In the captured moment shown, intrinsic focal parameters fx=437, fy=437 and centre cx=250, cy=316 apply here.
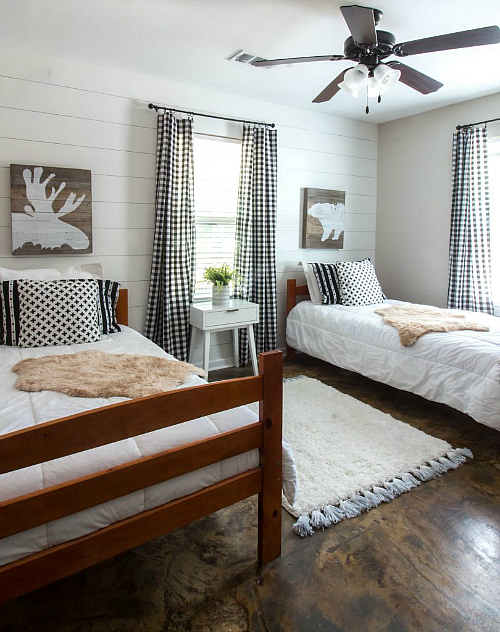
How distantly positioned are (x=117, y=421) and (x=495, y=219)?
382 centimetres

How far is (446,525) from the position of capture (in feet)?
6.18

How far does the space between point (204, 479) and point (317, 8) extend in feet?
7.85

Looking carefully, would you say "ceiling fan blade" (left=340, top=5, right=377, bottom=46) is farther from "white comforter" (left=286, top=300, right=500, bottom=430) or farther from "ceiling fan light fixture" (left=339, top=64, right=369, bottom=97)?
"white comforter" (left=286, top=300, right=500, bottom=430)

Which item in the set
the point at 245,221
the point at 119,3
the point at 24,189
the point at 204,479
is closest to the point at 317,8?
the point at 119,3

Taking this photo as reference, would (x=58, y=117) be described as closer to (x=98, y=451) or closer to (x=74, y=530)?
(x=98, y=451)

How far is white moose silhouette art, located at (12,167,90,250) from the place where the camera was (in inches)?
118

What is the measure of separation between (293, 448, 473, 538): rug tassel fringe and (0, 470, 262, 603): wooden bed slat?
0.44 m

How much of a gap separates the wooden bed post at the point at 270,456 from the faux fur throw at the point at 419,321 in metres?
1.69

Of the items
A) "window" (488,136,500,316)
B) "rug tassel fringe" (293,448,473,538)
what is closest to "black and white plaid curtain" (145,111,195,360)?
"rug tassel fringe" (293,448,473,538)

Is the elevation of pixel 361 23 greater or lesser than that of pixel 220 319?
greater

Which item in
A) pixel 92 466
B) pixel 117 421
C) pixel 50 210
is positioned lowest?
pixel 92 466

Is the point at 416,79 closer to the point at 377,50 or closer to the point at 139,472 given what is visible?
the point at 377,50

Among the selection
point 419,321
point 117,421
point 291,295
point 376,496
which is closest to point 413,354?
point 419,321

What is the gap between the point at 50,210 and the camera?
122 inches
